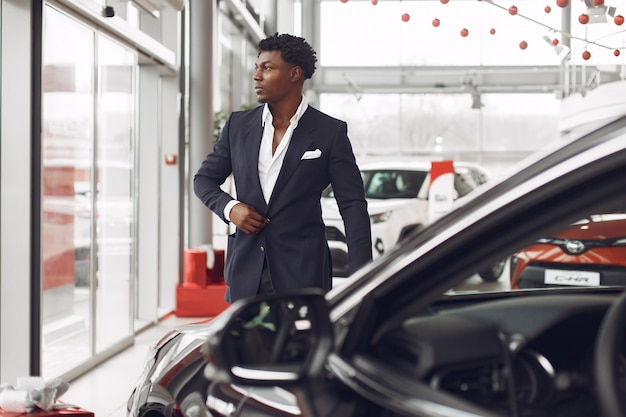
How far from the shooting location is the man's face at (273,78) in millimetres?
2828

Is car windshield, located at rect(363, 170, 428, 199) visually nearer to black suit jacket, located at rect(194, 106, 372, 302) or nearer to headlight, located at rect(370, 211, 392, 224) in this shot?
headlight, located at rect(370, 211, 392, 224)

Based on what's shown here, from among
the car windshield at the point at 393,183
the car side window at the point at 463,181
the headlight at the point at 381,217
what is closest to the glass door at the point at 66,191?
the headlight at the point at 381,217

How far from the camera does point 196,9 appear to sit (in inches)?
358

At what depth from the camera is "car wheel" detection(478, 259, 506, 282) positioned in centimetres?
118

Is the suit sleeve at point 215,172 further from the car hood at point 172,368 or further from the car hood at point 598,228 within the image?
the car hood at point 598,228

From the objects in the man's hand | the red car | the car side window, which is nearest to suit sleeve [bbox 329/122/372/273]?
the man's hand

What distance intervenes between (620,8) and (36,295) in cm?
569

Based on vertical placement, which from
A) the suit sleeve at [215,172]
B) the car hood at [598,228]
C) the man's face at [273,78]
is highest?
the man's face at [273,78]

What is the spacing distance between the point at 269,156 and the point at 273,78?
25 cm

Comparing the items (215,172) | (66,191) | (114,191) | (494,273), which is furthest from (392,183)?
(494,273)

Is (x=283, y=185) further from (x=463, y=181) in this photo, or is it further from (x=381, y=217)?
(x=463, y=181)

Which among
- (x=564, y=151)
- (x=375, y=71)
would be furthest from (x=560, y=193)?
(x=375, y=71)

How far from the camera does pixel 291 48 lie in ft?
9.42

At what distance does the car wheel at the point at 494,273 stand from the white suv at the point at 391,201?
25.4ft
